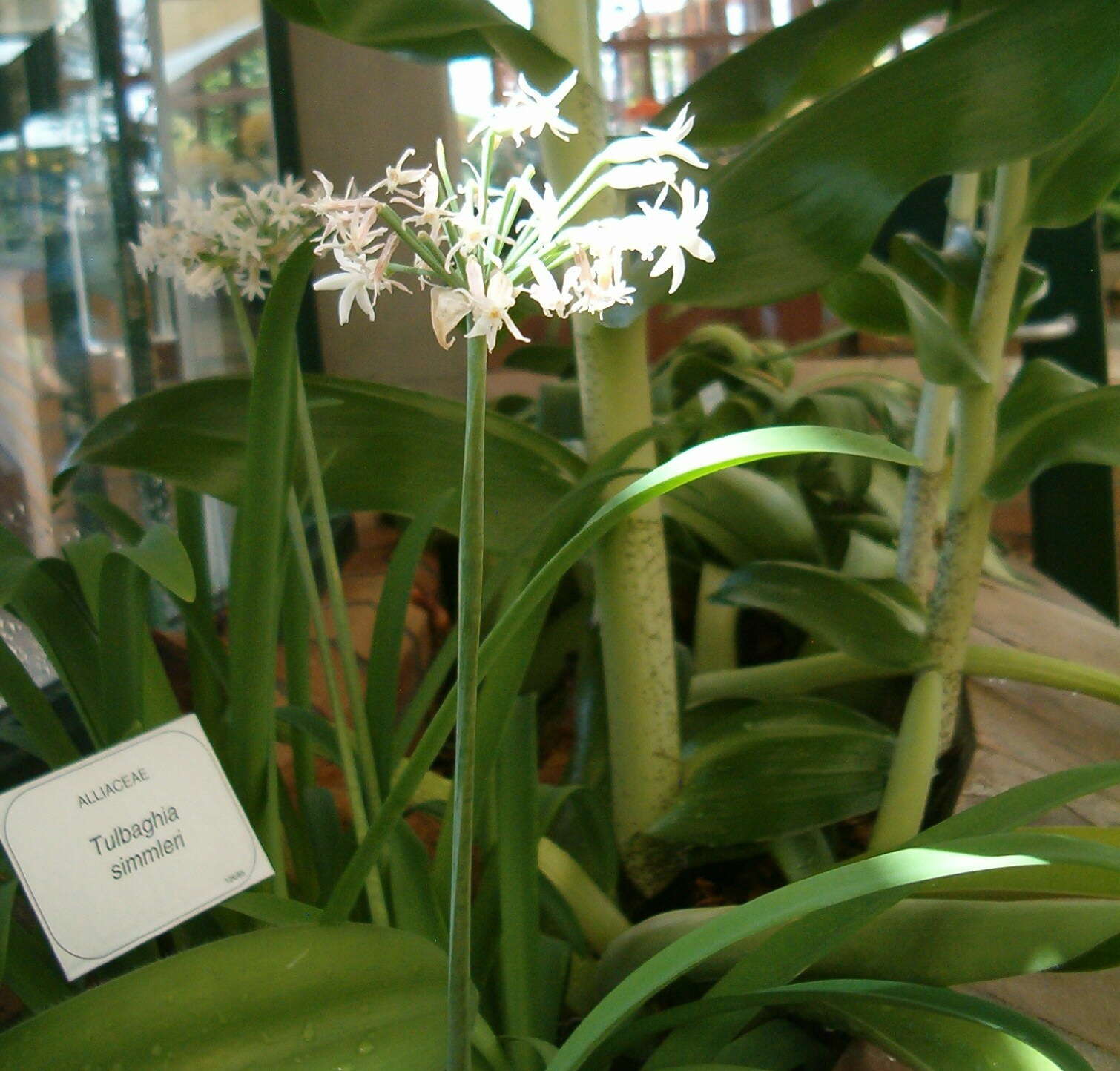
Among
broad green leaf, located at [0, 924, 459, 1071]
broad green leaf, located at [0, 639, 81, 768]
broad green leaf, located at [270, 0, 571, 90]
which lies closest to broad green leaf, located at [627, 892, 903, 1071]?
broad green leaf, located at [0, 924, 459, 1071]

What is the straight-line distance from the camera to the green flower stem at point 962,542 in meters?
0.70

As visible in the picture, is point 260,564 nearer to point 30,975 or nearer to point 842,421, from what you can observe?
point 30,975

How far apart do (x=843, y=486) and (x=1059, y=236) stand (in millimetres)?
550

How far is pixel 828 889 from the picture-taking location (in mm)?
372

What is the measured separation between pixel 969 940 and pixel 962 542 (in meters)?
0.34

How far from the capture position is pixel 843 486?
1.11 meters

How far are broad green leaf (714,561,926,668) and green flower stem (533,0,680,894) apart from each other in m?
0.07

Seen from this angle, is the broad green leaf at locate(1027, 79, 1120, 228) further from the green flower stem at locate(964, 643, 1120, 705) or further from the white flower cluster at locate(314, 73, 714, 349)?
the white flower cluster at locate(314, 73, 714, 349)

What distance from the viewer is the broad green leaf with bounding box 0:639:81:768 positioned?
21.3 inches

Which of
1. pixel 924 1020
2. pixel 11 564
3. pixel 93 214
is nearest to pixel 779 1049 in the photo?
pixel 924 1020

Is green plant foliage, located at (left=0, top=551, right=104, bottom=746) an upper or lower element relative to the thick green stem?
upper

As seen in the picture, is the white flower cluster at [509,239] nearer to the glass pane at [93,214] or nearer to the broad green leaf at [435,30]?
the broad green leaf at [435,30]

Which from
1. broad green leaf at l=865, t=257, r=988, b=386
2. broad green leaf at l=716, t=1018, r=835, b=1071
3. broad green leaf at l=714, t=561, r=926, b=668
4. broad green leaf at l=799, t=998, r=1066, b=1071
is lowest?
broad green leaf at l=716, t=1018, r=835, b=1071

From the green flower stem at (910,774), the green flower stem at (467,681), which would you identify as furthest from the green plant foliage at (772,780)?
the green flower stem at (467,681)
